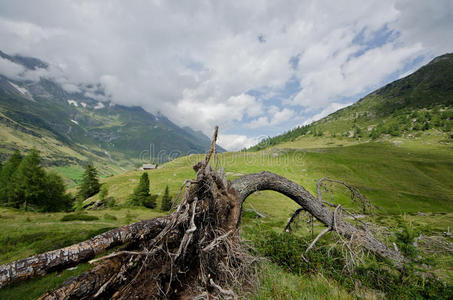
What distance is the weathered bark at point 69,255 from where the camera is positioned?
7.19 feet

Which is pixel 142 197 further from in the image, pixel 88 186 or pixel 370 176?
pixel 370 176

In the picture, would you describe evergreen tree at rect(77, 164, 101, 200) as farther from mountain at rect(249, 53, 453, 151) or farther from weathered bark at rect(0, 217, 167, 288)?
mountain at rect(249, 53, 453, 151)

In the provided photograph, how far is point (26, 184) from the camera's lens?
120 feet

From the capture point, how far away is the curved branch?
18.7 ft

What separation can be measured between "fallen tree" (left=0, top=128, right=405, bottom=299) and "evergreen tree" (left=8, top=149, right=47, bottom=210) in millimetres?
52559

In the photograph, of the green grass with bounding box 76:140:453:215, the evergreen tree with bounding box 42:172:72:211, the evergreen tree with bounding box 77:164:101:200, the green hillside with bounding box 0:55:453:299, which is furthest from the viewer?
the evergreen tree with bounding box 77:164:101:200

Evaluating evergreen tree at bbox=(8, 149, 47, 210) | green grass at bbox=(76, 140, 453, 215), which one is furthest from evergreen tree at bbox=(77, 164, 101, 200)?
evergreen tree at bbox=(8, 149, 47, 210)

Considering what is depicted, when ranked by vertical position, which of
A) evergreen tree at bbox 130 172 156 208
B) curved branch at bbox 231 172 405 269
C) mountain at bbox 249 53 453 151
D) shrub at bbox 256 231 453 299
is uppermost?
mountain at bbox 249 53 453 151

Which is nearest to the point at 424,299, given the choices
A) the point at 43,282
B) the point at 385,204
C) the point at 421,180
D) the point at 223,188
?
the point at 223,188

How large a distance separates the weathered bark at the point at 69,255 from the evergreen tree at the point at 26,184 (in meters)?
52.5

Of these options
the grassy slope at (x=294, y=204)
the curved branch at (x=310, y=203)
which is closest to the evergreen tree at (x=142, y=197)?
the grassy slope at (x=294, y=204)

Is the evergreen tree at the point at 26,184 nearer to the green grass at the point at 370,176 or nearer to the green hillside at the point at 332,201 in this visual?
the green hillside at the point at 332,201

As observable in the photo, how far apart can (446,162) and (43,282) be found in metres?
113

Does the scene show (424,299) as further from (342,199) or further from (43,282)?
→ (342,199)
